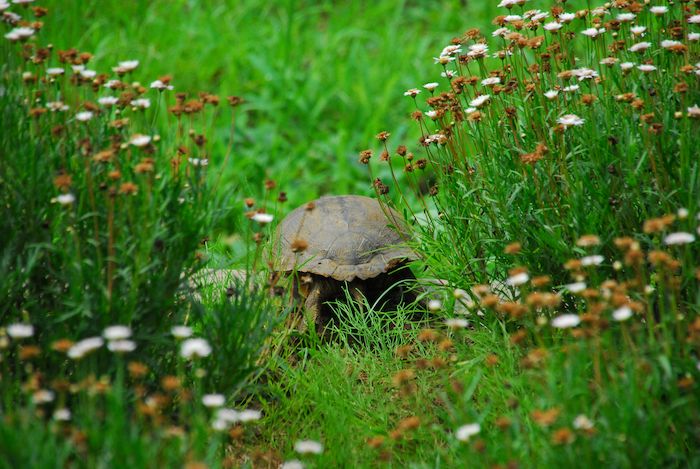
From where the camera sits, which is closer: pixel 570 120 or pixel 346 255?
pixel 570 120

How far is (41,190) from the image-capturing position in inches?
101

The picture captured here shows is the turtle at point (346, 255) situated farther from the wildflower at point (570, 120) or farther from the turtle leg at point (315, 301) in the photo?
the wildflower at point (570, 120)

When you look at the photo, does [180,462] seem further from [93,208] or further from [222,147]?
[222,147]

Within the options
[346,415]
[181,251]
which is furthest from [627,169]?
[181,251]

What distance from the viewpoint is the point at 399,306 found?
140 inches

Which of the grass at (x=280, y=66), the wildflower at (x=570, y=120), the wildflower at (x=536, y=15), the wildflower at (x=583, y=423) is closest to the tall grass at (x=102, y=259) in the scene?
the wildflower at (x=583, y=423)

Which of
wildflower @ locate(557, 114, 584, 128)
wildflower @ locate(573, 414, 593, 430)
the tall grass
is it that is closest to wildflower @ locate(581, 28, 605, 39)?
wildflower @ locate(557, 114, 584, 128)

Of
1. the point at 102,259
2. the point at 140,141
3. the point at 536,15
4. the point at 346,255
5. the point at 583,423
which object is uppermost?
the point at 536,15

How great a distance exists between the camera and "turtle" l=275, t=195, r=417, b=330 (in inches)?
143

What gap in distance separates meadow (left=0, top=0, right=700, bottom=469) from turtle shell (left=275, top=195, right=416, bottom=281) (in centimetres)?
13

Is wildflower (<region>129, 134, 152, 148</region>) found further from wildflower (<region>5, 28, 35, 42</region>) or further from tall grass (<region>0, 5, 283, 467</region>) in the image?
wildflower (<region>5, 28, 35, 42</region>)

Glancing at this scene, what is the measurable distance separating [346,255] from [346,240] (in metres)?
0.08

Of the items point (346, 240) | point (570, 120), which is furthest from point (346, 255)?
point (570, 120)

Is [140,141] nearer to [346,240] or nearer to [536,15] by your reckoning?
[346,240]
